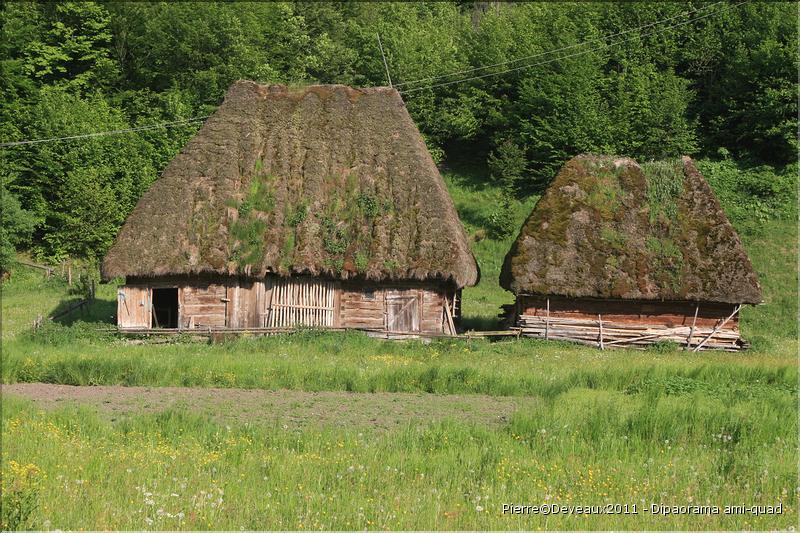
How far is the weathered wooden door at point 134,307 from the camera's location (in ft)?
84.2

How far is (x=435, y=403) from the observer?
16.2 meters

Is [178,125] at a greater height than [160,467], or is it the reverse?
[178,125]

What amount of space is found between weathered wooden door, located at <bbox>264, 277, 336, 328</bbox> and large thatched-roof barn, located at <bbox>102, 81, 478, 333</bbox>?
0.10ft

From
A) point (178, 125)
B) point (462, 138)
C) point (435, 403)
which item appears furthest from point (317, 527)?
point (462, 138)

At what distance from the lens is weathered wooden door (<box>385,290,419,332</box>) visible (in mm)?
26594

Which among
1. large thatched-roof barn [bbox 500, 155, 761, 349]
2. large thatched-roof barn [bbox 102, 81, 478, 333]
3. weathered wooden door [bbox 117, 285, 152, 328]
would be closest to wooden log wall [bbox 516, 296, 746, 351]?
large thatched-roof barn [bbox 500, 155, 761, 349]

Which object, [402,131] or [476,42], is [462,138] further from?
[402,131]

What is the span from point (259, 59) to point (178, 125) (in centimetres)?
795

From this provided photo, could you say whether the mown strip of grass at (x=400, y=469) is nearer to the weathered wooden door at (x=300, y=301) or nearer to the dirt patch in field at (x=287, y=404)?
the dirt patch in field at (x=287, y=404)

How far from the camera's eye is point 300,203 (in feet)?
88.5

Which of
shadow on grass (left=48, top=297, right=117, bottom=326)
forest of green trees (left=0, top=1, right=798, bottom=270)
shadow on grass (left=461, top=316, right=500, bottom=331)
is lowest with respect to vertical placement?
shadow on grass (left=461, top=316, right=500, bottom=331)

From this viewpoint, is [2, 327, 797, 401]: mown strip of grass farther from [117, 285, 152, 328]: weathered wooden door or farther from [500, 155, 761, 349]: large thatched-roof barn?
[500, 155, 761, 349]: large thatched-roof barn

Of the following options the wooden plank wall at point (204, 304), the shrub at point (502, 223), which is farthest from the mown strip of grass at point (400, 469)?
the shrub at point (502, 223)

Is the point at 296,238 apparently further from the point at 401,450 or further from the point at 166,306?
the point at 401,450
